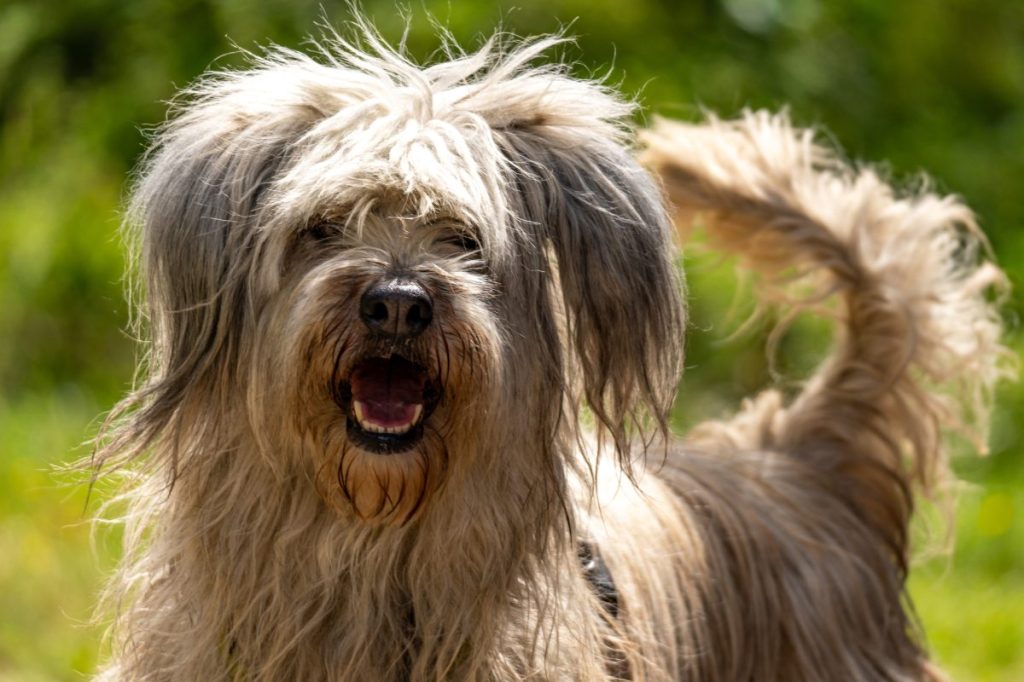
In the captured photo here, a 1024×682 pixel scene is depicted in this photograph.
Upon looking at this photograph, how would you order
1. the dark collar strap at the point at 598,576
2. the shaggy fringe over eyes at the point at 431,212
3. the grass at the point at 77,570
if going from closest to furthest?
1. the shaggy fringe over eyes at the point at 431,212
2. the dark collar strap at the point at 598,576
3. the grass at the point at 77,570

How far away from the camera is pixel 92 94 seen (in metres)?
7.88

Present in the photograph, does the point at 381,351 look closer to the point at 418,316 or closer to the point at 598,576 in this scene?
the point at 418,316

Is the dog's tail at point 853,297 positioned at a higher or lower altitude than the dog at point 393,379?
higher

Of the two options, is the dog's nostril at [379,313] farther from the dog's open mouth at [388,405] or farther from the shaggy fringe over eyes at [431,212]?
the shaggy fringe over eyes at [431,212]

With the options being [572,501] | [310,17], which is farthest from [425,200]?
[310,17]

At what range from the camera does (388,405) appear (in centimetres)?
296

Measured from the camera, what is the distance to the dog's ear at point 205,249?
308 cm

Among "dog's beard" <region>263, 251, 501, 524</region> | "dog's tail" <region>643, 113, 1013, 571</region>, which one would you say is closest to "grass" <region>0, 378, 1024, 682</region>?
"dog's tail" <region>643, 113, 1013, 571</region>

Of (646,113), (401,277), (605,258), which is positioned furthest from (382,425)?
(646,113)

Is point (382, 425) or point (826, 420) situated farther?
point (826, 420)

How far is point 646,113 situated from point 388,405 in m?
4.99

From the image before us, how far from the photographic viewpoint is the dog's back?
12.6 ft

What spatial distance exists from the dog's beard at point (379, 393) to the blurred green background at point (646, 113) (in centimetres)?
272

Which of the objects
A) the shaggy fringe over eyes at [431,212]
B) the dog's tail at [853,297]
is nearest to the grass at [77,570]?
the dog's tail at [853,297]
